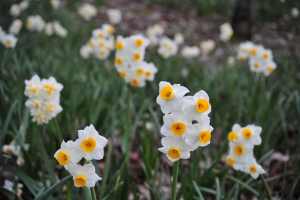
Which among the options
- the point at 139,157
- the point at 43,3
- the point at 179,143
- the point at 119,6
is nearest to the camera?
the point at 179,143

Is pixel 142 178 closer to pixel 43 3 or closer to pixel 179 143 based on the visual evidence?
pixel 179 143

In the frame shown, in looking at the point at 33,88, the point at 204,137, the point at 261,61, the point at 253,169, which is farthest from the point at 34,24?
the point at 204,137

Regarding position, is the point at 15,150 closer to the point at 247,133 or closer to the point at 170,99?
the point at 170,99

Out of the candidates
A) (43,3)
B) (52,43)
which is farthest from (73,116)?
(43,3)

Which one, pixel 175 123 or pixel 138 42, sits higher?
pixel 138 42

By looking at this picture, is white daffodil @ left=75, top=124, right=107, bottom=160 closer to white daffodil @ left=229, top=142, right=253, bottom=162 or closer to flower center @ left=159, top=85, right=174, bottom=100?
flower center @ left=159, top=85, right=174, bottom=100

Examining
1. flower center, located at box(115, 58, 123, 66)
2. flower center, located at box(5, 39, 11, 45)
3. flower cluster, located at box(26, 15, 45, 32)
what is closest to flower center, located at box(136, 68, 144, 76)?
flower center, located at box(115, 58, 123, 66)

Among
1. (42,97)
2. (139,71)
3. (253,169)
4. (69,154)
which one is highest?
(139,71)
